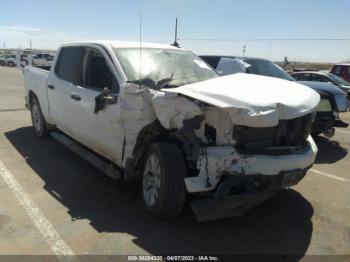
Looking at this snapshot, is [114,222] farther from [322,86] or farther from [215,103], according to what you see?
[322,86]

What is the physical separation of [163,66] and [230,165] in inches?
75.8

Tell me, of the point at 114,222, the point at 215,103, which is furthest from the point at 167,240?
the point at 215,103

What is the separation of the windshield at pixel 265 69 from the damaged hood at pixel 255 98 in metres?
5.41

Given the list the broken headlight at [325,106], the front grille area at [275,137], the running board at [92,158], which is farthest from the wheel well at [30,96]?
the broken headlight at [325,106]

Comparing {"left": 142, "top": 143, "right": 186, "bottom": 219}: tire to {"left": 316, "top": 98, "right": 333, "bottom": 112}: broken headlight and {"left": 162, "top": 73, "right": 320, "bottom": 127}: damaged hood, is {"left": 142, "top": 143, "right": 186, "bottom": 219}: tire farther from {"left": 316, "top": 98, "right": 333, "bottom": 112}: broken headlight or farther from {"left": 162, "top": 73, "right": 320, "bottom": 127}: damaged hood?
{"left": 316, "top": 98, "right": 333, "bottom": 112}: broken headlight

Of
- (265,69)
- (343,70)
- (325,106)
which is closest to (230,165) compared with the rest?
(325,106)

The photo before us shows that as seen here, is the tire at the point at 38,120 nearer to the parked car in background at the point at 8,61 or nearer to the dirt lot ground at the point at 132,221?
the dirt lot ground at the point at 132,221

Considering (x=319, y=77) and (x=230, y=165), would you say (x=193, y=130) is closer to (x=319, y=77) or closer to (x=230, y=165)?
(x=230, y=165)

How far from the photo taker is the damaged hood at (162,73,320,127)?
3381 mm

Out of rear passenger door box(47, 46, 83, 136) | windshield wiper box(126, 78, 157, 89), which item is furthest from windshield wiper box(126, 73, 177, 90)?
rear passenger door box(47, 46, 83, 136)

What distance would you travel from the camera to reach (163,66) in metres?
4.93

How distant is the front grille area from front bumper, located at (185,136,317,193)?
70mm

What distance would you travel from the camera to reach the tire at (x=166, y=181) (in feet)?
12.5

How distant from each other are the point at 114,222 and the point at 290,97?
7.26 feet
